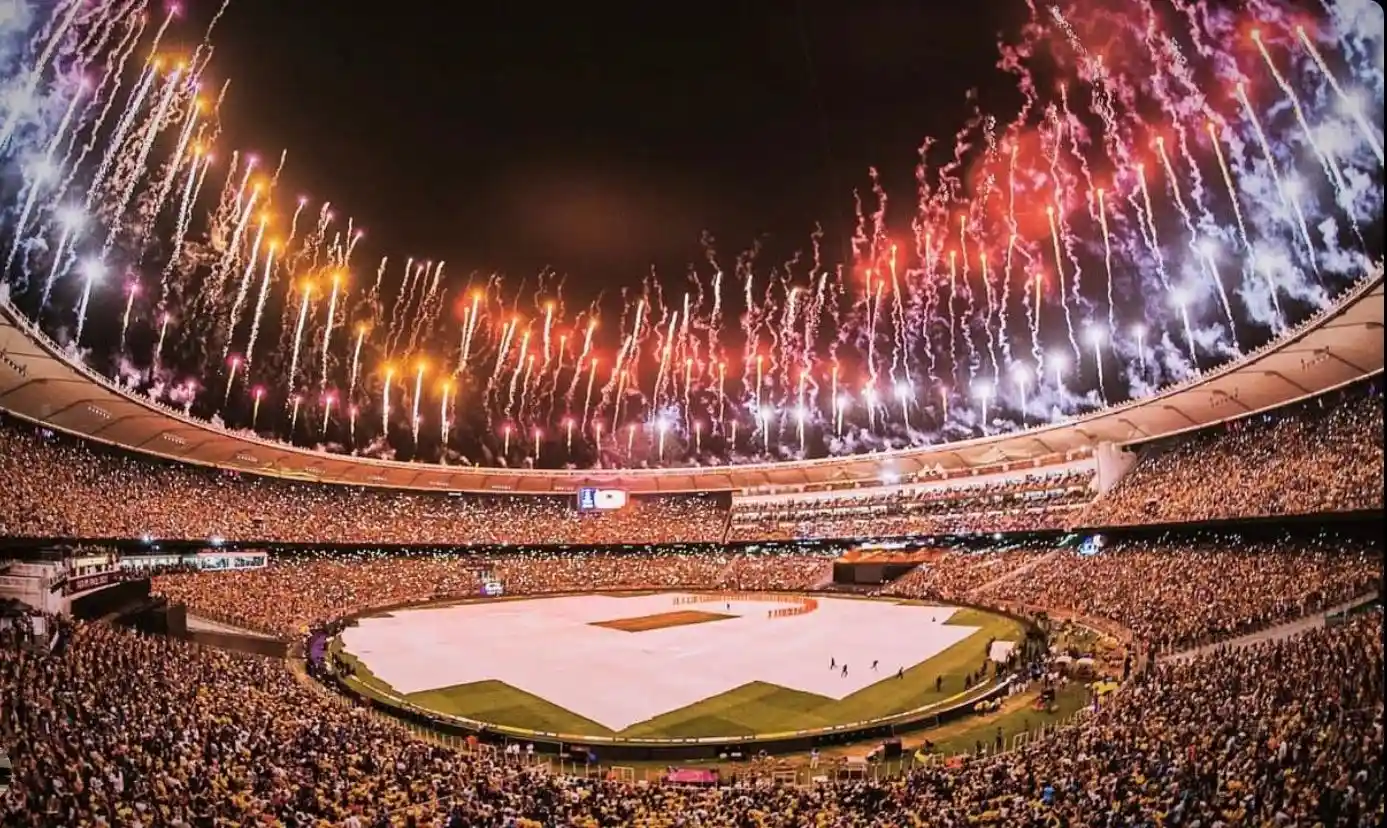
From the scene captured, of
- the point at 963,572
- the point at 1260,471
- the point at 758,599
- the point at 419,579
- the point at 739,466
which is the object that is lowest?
the point at 758,599

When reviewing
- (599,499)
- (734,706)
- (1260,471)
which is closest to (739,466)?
(599,499)

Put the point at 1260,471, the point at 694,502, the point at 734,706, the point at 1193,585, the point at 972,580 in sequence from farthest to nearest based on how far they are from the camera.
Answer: the point at 694,502
the point at 972,580
the point at 1193,585
the point at 1260,471
the point at 734,706

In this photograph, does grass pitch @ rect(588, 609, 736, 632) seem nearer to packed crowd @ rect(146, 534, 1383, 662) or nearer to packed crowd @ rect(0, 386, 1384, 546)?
packed crowd @ rect(146, 534, 1383, 662)

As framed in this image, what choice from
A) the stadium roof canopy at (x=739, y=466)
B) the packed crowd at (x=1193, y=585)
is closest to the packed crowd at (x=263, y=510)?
the stadium roof canopy at (x=739, y=466)

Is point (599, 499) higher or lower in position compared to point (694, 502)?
lower

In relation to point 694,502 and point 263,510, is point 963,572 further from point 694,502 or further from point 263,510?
point 263,510

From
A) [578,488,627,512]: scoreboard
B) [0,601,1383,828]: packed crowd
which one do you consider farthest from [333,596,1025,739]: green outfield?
[578,488,627,512]: scoreboard

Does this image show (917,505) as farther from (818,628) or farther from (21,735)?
(21,735)
